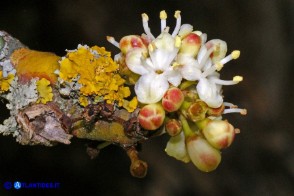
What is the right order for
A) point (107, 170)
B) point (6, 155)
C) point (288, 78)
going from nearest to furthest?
point (6, 155) < point (107, 170) < point (288, 78)

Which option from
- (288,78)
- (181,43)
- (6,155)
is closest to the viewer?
(181,43)

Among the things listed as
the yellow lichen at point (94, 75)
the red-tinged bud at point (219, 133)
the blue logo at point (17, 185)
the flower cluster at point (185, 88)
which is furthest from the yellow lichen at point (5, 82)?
the blue logo at point (17, 185)

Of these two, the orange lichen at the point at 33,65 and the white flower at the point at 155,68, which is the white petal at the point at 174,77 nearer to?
the white flower at the point at 155,68

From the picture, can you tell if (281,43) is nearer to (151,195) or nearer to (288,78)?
(288,78)

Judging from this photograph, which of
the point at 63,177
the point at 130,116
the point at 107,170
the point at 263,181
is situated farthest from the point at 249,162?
the point at 130,116

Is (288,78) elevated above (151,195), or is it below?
above

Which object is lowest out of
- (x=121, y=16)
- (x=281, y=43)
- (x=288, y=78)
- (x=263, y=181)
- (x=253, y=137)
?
(x=263, y=181)

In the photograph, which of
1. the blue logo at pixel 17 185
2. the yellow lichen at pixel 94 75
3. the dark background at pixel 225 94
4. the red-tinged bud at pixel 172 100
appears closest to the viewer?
the red-tinged bud at pixel 172 100

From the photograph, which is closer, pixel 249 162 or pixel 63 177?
pixel 63 177
